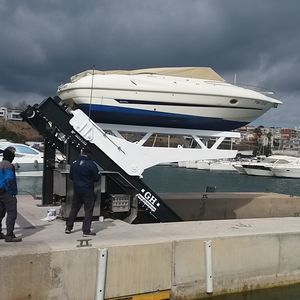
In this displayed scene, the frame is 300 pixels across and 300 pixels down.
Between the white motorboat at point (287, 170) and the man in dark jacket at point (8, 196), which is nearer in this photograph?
the man in dark jacket at point (8, 196)

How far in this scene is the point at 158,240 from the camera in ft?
26.7

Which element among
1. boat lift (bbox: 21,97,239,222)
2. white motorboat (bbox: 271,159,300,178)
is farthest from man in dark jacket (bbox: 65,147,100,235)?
white motorboat (bbox: 271,159,300,178)

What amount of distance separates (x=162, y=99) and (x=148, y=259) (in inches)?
194

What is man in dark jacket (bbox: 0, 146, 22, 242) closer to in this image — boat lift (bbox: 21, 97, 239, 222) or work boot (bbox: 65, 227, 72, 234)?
work boot (bbox: 65, 227, 72, 234)

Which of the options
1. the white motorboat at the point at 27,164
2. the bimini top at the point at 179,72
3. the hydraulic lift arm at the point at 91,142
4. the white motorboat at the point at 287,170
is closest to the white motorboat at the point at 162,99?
the bimini top at the point at 179,72

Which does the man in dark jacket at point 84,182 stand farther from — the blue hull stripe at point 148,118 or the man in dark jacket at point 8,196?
the blue hull stripe at point 148,118

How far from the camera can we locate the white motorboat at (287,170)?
2785 inches

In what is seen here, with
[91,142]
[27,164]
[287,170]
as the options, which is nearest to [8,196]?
[91,142]

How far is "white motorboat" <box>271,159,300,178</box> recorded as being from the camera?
232 feet

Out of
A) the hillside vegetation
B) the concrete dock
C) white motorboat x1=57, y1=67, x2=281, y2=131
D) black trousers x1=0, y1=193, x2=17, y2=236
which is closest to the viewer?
the concrete dock

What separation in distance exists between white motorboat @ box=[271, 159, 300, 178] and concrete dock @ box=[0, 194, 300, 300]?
63015mm

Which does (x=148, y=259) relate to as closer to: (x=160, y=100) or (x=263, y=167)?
(x=160, y=100)

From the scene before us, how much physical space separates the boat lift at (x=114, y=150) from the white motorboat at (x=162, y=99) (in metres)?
0.34

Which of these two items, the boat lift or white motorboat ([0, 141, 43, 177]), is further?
white motorboat ([0, 141, 43, 177])
